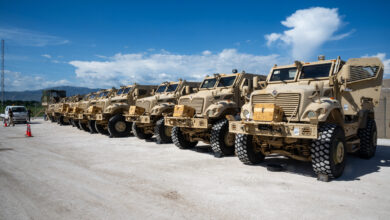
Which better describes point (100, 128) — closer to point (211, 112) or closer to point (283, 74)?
point (211, 112)

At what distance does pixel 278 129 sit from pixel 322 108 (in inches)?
36.2

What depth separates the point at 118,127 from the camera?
1369 centimetres

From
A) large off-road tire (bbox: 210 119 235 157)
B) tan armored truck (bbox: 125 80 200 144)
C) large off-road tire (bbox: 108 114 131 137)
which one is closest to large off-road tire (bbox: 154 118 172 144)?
tan armored truck (bbox: 125 80 200 144)

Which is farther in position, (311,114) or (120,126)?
(120,126)

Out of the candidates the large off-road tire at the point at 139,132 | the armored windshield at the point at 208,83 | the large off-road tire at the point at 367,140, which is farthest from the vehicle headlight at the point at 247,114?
the large off-road tire at the point at 139,132

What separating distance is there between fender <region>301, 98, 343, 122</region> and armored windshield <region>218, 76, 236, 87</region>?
4.23 meters

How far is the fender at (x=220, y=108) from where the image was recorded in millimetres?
8219

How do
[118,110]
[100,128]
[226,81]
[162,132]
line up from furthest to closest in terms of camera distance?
1. [100,128]
2. [118,110]
3. [162,132]
4. [226,81]

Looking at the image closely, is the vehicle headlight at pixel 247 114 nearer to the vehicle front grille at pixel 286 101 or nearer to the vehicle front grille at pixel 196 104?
the vehicle front grille at pixel 286 101

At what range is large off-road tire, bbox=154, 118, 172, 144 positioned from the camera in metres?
10.7

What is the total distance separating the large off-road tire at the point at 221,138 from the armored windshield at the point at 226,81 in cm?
197

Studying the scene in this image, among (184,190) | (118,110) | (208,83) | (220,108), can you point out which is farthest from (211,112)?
(118,110)

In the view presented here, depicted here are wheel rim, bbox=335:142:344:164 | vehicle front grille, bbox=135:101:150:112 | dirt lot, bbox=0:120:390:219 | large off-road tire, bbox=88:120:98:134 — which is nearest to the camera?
dirt lot, bbox=0:120:390:219

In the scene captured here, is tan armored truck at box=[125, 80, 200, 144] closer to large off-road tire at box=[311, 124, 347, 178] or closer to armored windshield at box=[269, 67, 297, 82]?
armored windshield at box=[269, 67, 297, 82]
